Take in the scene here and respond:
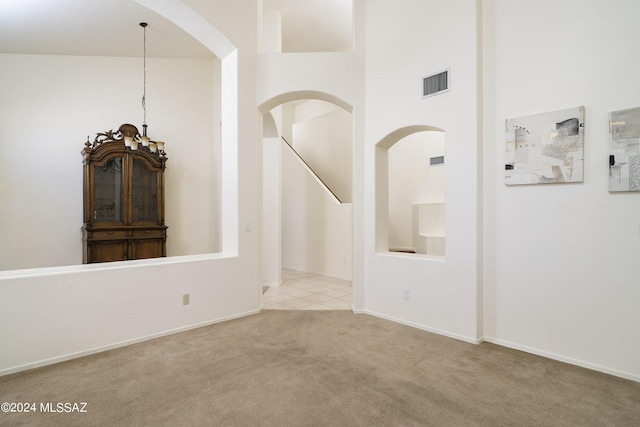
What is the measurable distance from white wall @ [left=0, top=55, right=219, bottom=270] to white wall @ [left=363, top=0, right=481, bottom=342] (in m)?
3.48

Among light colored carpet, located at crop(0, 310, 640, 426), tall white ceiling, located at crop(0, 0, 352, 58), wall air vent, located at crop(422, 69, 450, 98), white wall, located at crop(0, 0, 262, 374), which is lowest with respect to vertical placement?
light colored carpet, located at crop(0, 310, 640, 426)

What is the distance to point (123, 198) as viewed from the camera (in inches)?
198

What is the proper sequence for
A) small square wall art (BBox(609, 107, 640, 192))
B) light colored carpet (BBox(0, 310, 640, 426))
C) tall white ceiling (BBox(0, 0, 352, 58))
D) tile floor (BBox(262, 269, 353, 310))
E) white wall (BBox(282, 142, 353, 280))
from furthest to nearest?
white wall (BBox(282, 142, 353, 280)), tile floor (BBox(262, 269, 353, 310)), tall white ceiling (BBox(0, 0, 352, 58)), small square wall art (BBox(609, 107, 640, 192)), light colored carpet (BBox(0, 310, 640, 426))

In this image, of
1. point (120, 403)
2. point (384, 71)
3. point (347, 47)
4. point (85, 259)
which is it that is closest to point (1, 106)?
point (85, 259)

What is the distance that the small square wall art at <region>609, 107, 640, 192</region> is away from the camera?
246cm

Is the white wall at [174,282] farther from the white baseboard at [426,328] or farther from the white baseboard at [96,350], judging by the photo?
the white baseboard at [426,328]

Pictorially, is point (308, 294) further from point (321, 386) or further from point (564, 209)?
point (564, 209)

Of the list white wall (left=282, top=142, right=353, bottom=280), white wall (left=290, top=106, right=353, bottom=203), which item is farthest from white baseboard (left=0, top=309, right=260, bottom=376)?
white wall (left=290, top=106, right=353, bottom=203)

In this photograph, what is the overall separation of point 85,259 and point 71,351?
267 cm

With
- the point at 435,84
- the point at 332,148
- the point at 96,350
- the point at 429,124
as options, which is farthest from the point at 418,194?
the point at 96,350

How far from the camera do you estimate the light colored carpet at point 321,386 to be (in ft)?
6.52

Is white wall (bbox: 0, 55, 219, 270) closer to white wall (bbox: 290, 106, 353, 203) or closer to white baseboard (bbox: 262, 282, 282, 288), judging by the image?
white baseboard (bbox: 262, 282, 282, 288)

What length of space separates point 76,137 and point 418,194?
20.5 feet

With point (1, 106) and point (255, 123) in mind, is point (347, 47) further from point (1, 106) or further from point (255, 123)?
point (1, 106)
